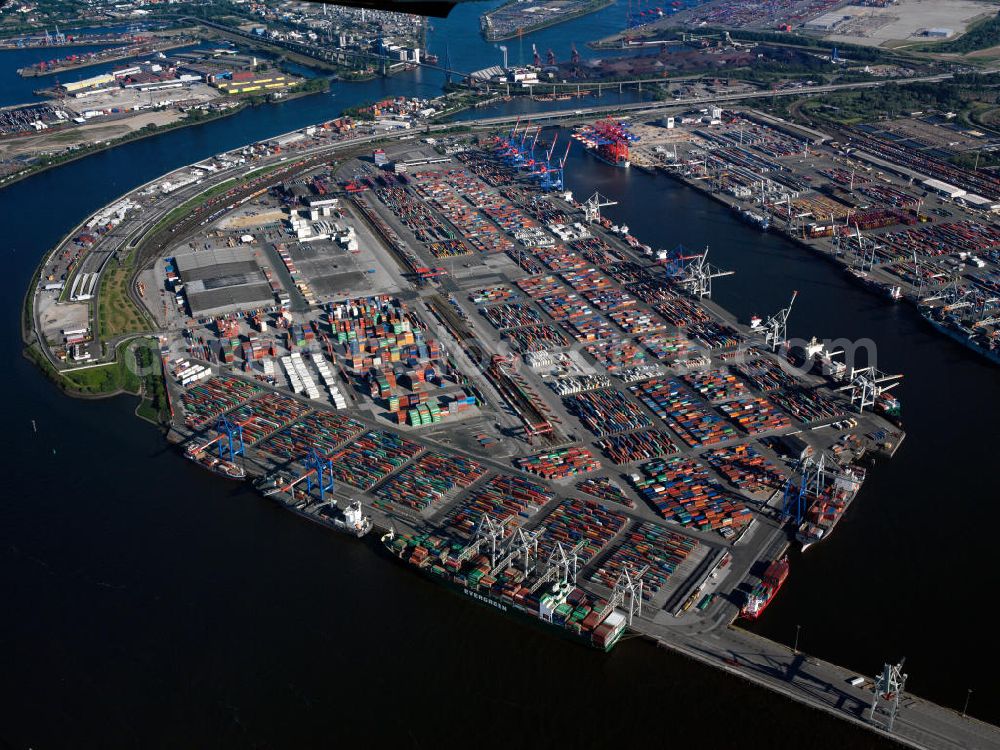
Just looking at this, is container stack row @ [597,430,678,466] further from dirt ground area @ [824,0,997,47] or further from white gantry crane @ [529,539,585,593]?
dirt ground area @ [824,0,997,47]

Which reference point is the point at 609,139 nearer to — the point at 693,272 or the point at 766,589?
the point at 693,272

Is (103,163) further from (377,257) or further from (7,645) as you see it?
(7,645)

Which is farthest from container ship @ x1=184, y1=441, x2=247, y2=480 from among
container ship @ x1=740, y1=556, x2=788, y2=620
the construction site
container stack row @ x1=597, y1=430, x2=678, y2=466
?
the construction site

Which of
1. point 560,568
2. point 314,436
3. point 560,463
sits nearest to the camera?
point 560,568

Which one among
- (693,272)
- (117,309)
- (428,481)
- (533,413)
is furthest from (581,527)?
(117,309)

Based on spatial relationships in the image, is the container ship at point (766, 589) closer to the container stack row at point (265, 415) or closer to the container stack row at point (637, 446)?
the container stack row at point (637, 446)

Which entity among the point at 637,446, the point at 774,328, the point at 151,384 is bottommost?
the point at 637,446
